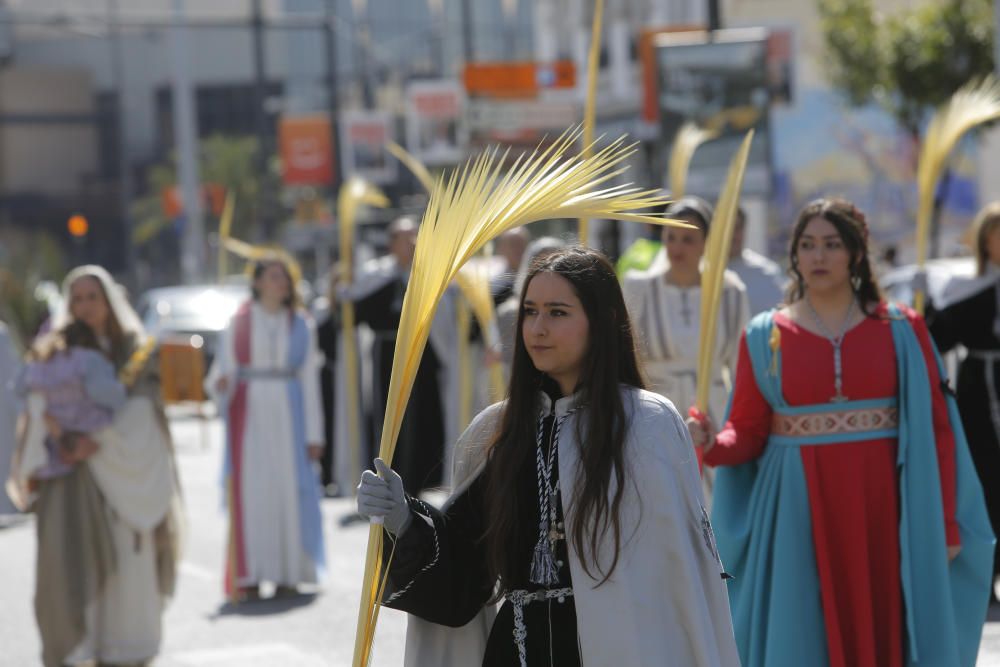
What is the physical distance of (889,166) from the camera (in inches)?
1362

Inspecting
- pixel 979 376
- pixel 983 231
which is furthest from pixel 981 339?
pixel 983 231

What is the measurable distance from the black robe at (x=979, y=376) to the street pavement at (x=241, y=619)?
27.6 inches

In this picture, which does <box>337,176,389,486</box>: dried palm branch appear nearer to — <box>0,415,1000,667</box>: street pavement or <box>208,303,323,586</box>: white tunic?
<box>0,415,1000,667</box>: street pavement

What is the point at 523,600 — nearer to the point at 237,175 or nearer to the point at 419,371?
the point at 419,371

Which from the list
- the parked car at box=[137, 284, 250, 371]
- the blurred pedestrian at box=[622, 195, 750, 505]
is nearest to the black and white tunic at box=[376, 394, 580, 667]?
the blurred pedestrian at box=[622, 195, 750, 505]

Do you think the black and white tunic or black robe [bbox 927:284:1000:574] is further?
black robe [bbox 927:284:1000:574]

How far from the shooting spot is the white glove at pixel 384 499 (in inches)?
151

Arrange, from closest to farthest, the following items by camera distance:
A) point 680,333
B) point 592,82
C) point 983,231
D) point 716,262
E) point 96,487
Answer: point 592,82 < point 716,262 < point 680,333 < point 96,487 < point 983,231

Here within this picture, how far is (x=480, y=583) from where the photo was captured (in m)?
4.08

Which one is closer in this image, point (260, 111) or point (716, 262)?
point (716, 262)

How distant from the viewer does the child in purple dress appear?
8031mm

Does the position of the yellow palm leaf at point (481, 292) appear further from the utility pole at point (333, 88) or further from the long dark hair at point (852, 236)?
the utility pole at point (333, 88)

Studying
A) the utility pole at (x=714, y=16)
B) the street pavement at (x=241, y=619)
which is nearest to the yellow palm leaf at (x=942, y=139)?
the street pavement at (x=241, y=619)

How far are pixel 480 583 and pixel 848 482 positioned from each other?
197cm
